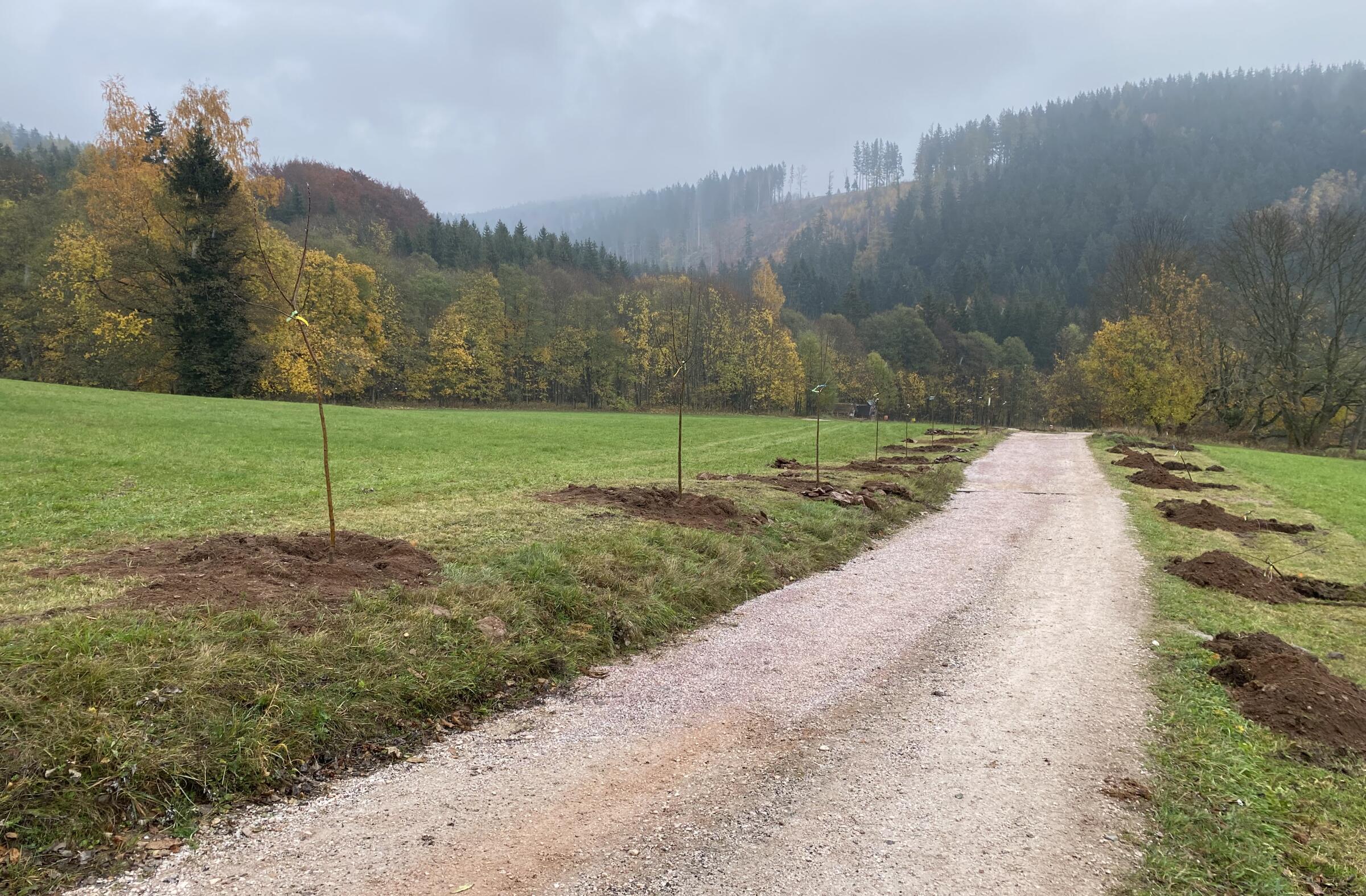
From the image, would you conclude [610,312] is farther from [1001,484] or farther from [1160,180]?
[1160,180]

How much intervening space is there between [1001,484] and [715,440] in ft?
47.7

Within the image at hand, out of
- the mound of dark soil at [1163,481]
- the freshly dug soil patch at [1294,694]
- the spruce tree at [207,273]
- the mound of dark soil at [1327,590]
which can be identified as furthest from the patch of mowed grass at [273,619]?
the spruce tree at [207,273]

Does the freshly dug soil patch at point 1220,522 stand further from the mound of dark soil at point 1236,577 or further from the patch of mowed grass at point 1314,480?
the mound of dark soil at point 1236,577

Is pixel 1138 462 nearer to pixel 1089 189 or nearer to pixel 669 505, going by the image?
pixel 669 505

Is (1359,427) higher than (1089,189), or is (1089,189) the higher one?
(1089,189)

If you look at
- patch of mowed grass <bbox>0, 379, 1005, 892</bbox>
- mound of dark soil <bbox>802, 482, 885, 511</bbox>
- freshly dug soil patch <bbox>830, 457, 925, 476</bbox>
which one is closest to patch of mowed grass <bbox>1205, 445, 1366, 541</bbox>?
mound of dark soil <bbox>802, 482, 885, 511</bbox>

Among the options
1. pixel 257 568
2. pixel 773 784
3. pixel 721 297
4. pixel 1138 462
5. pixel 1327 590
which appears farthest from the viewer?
pixel 721 297

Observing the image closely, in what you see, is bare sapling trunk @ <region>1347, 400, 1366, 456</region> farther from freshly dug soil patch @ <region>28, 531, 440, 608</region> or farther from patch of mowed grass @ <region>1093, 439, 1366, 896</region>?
freshly dug soil patch @ <region>28, 531, 440, 608</region>

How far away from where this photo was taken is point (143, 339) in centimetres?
3669

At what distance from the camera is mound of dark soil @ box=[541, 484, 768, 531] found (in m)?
11.2

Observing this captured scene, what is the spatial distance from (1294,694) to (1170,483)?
1862 centimetres

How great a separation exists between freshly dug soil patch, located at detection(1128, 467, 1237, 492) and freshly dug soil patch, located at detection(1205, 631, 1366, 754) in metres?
16.8

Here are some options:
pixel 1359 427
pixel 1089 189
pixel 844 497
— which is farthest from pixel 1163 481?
pixel 1089 189

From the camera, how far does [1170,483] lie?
20.8 meters
